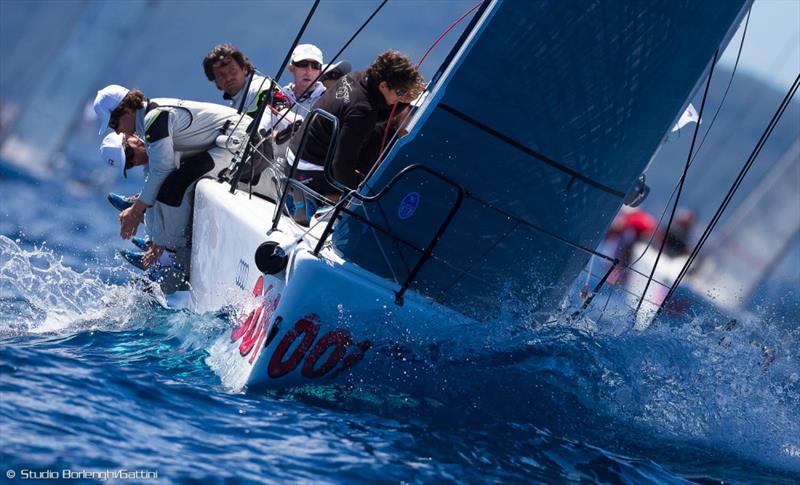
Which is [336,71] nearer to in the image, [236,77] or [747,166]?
[236,77]

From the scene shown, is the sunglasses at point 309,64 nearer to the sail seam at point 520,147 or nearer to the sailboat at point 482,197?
the sailboat at point 482,197

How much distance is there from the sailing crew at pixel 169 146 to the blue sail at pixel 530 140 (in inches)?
56.2

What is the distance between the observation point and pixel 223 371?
365cm

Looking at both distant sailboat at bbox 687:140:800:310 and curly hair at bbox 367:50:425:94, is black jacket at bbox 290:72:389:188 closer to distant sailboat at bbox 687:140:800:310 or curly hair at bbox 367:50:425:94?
curly hair at bbox 367:50:425:94

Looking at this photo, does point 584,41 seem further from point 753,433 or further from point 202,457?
point 202,457

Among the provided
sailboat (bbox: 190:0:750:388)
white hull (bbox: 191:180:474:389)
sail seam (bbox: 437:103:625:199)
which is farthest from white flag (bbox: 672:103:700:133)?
white hull (bbox: 191:180:474:389)

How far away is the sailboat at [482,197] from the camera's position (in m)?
3.55

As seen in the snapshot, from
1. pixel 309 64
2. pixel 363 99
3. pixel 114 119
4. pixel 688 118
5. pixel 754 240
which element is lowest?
pixel 114 119

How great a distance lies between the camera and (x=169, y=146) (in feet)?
15.9

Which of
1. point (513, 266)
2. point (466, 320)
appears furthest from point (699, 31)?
point (466, 320)

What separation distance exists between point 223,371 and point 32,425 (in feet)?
3.61

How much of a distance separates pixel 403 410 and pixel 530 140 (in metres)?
1.13

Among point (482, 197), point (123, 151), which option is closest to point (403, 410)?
point (482, 197)

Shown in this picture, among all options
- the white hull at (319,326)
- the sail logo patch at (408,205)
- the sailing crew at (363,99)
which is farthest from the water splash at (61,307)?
the sail logo patch at (408,205)
